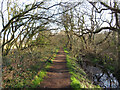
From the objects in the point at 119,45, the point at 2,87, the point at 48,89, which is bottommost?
the point at 48,89

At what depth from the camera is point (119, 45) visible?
9117 millimetres

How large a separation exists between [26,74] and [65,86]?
2.57 meters

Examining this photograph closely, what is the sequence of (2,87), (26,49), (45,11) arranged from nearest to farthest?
(2,87), (45,11), (26,49)

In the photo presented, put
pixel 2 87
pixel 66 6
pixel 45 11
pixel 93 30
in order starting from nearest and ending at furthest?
Answer: 1. pixel 2 87
2. pixel 66 6
3. pixel 45 11
4. pixel 93 30

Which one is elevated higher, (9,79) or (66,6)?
(66,6)

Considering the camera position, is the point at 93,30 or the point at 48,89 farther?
the point at 93,30

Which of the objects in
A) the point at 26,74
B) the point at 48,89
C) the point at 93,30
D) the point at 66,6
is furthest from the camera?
the point at 93,30

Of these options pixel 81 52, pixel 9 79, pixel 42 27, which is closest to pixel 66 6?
pixel 42 27

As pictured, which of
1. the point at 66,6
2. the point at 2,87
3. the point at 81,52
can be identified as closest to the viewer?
the point at 2,87

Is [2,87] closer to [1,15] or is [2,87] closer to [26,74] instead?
[26,74]

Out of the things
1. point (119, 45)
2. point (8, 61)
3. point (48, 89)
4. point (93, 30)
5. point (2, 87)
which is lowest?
point (48, 89)

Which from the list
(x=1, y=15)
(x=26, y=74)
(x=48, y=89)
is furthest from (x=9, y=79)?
(x=1, y=15)

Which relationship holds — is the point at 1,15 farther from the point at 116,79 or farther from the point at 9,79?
the point at 116,79

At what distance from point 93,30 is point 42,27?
7.28 meters
